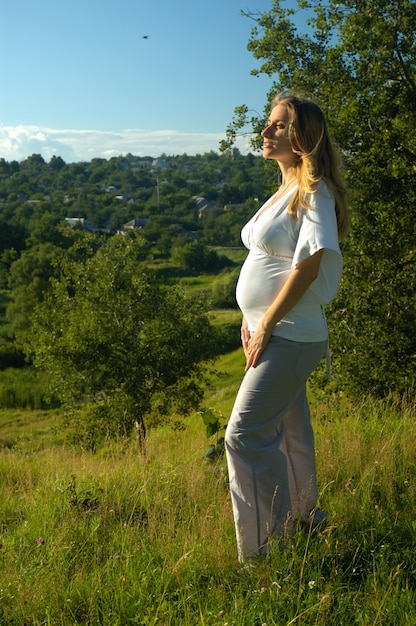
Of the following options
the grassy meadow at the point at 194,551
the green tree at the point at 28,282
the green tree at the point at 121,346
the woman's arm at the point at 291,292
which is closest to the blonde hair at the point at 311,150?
the woman's arm at the point at 291,292

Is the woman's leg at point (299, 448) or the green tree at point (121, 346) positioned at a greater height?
the woman's leg at point (299, 448)

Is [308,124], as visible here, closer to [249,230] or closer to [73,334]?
[249,230]

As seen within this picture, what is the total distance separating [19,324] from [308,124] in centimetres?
5272

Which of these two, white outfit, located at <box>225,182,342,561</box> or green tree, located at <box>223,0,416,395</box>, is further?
green tree, located at <box>223,0,416,395</box>

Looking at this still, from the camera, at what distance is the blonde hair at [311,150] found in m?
2.63

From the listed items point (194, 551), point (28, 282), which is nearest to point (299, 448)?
point (194, 551)

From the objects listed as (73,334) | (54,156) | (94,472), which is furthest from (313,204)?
(54,156)

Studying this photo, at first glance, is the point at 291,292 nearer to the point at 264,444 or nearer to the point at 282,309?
the point at 282,309

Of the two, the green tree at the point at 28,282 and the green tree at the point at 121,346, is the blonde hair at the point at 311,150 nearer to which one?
the green tree at the point at 121,346

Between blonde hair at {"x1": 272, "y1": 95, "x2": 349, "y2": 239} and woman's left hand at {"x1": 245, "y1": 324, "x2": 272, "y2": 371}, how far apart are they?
474mm

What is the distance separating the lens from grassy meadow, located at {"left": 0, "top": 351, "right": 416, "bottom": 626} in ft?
7.48

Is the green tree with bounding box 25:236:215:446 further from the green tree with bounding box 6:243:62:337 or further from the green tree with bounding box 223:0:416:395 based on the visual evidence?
the green tree with bounding box 6:243:62:337

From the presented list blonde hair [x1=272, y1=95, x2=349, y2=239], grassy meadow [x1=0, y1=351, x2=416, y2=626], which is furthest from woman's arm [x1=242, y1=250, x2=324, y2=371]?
grassy meadow [x1=0, y1=351, x2=416, y2=626]

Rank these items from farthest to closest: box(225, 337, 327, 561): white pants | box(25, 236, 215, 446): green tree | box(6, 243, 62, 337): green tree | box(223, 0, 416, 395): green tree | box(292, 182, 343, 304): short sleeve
→ box(6, 243, 62, 337): green tree → box(25, 236, 215, 446): green tree → box(223, 0, 416, 395): green tree → box(225, 337, 327, 561): white pants → box(292, 182, 343, 304): short sleeve
